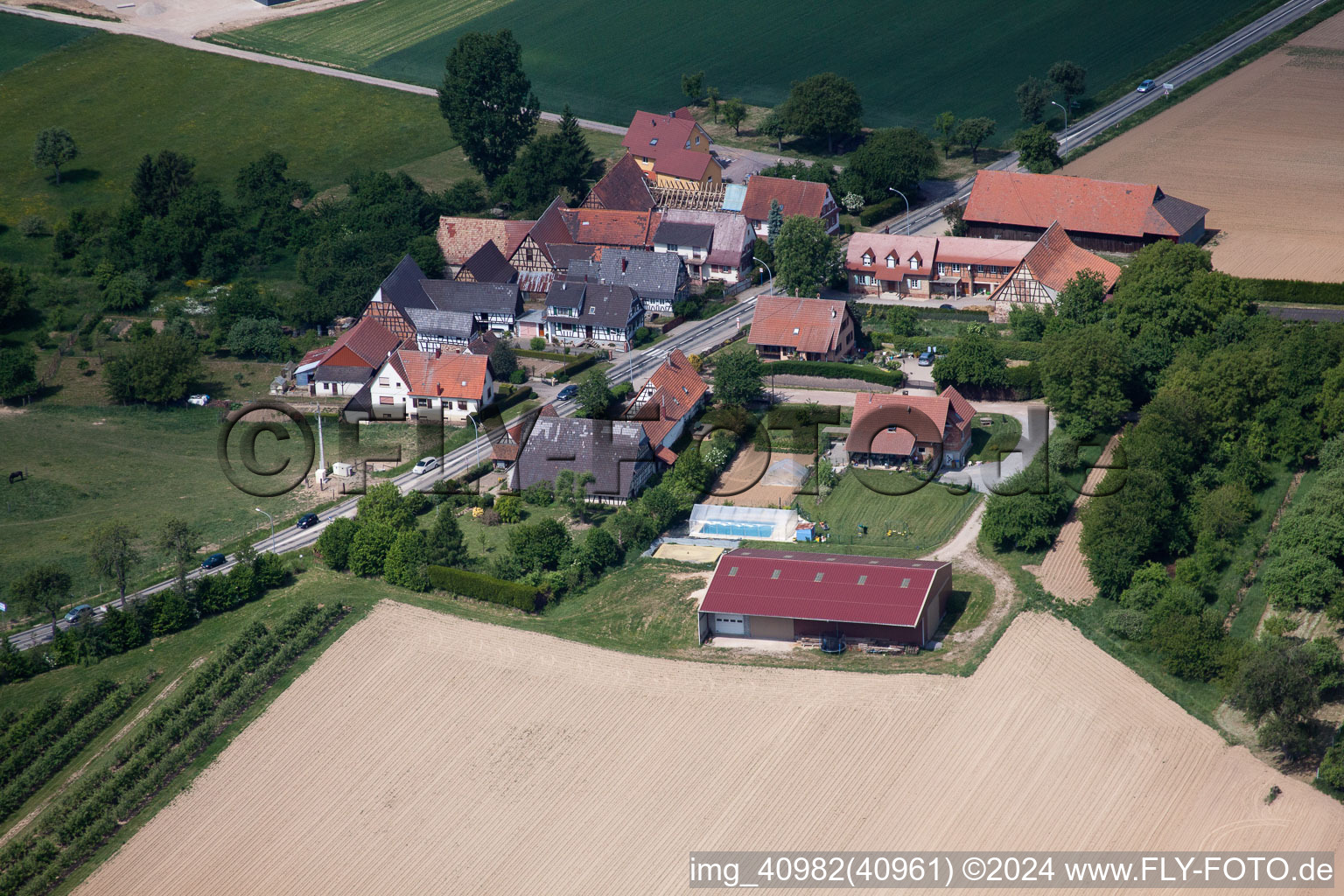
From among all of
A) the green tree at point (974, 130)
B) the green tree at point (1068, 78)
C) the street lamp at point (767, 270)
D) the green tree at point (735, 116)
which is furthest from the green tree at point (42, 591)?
the green tree at point (1068, 78)

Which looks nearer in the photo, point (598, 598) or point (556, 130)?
point (598, 598)

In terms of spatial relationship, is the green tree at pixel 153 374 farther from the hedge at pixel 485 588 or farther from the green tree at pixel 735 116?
the green tree at pixel 735 116

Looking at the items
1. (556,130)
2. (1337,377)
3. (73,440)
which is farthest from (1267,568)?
(556,130)

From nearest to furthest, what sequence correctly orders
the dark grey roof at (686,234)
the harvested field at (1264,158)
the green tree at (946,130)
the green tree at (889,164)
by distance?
the harvested field at (1264,158) < the dark grey roof at (686,234) < the green tree at (889,164) < the green tree at (946,130)

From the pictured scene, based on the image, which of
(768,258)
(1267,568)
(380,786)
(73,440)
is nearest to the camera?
(380,786)

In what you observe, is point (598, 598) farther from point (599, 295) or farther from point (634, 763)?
point (599, 295)

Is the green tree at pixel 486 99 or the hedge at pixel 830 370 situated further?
A: the green tree at pixel 486 99
